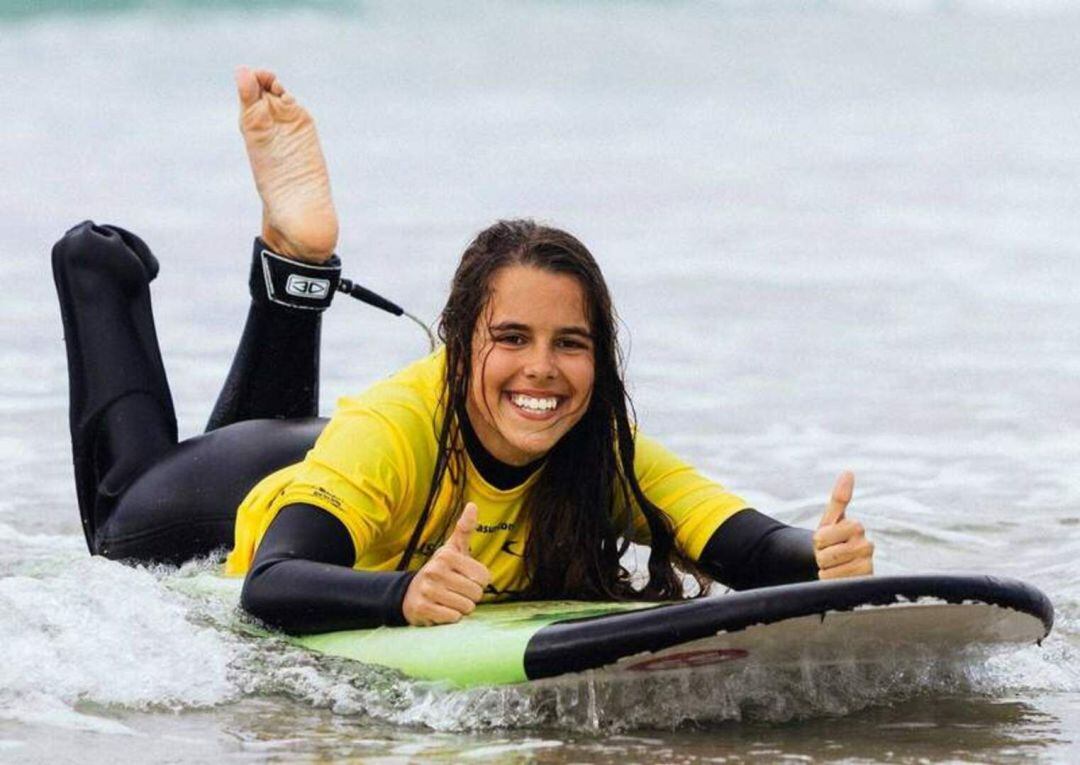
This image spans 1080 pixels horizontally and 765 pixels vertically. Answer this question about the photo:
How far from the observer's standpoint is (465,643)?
149 inches

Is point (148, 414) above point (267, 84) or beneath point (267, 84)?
beneath

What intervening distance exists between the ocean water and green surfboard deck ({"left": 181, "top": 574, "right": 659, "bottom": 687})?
44 millimetres

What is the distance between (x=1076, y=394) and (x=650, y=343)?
2229 millimetres

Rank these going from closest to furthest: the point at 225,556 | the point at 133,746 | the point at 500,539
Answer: the point at 133,746 < the point at 500,539 < the point at 225,556

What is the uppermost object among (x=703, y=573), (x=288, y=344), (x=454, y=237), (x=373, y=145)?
(x=373, y=145)

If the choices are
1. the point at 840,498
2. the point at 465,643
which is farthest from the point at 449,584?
the point at 840,498

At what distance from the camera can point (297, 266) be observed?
545 centimetres

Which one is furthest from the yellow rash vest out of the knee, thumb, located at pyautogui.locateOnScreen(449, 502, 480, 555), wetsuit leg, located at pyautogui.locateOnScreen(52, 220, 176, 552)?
the knee

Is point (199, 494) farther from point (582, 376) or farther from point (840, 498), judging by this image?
point (840, 498)

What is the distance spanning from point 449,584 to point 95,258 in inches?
81.6

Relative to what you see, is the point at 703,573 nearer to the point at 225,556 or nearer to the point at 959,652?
the point at 959,652

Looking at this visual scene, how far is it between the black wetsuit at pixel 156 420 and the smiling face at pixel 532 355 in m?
0.54

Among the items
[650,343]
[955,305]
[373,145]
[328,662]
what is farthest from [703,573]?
[373,145]

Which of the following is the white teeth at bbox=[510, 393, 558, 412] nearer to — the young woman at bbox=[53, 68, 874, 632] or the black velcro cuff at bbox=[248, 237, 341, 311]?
the young woman at bbox=[53, 68, 874, 632]
